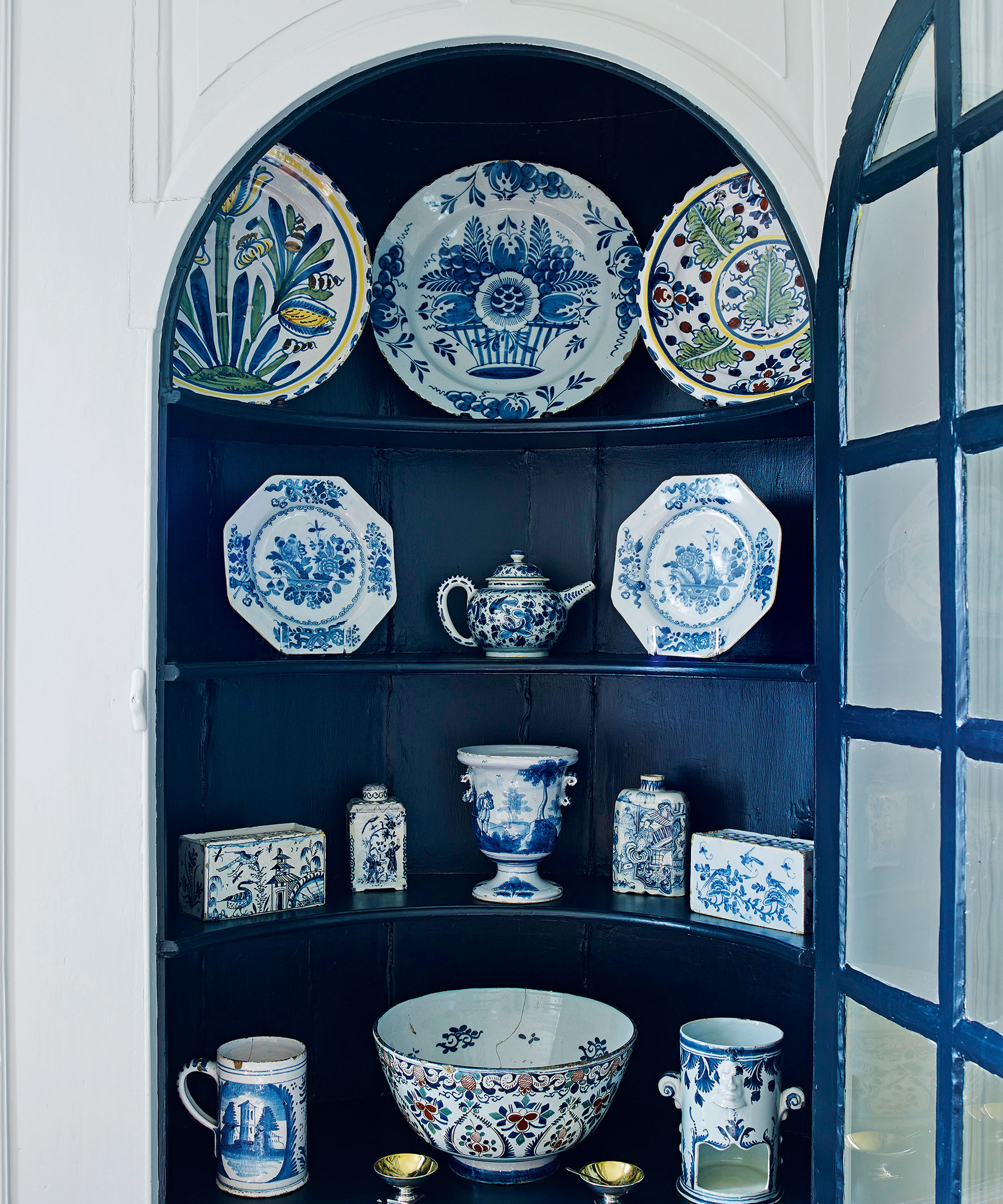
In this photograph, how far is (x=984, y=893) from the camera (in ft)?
4.09

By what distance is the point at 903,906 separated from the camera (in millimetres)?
1404

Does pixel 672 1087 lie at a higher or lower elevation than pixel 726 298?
lower

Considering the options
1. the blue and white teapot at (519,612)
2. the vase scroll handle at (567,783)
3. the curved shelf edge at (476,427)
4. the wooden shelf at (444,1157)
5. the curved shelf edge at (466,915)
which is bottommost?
the wooden shelf at (444,1157)

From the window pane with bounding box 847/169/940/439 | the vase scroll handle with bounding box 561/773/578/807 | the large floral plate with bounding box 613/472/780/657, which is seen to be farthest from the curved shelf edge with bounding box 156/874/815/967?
the window pane with bounding box 847/169/940/439

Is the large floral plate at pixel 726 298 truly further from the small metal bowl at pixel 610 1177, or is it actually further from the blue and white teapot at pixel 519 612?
the small metal bowl at pixel 610 1177

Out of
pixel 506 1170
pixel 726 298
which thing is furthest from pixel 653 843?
pixel 726 298

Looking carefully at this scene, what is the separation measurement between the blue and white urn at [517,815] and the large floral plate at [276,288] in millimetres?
698

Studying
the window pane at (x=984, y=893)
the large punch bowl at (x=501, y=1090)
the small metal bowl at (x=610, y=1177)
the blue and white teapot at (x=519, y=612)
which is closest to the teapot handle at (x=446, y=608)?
the blue and white teapot at (x=519, y=612)

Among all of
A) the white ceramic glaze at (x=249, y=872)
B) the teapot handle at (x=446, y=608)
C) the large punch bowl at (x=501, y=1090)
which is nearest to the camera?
the large punch bowl at (x=501, y=1090)

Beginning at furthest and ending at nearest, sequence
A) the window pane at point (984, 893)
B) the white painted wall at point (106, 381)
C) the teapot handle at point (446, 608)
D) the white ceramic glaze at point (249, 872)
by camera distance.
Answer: the teapot handle at point (446, 608) < the white ceramic glaze at point (249, 872) < the white painted wall at point (106, 381) < the window pane at point (984, 893)

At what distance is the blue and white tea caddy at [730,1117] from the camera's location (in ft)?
5.56

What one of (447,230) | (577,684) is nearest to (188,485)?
(447,230)

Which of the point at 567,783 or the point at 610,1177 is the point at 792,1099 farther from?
the point at 567,783

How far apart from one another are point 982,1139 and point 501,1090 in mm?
669
